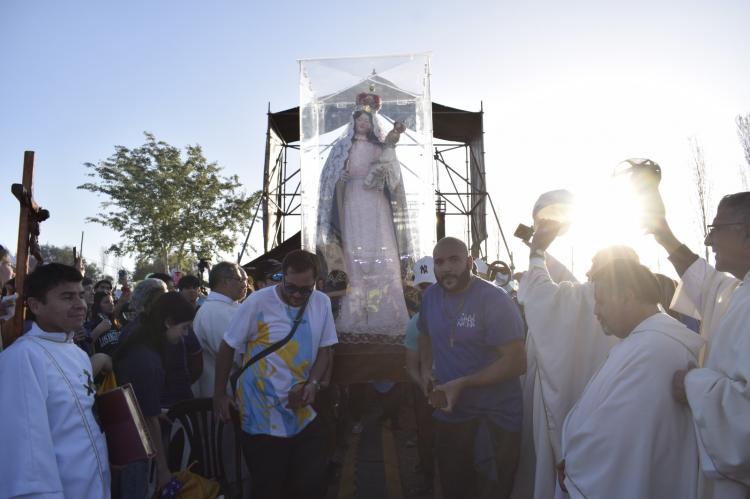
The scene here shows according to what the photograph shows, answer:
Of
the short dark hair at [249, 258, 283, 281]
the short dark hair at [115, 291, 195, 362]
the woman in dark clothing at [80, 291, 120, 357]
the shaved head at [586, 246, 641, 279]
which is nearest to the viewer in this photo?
the shaved head at [586, 246, 641, 279]

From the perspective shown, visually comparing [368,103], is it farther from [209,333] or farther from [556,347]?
[556,347]

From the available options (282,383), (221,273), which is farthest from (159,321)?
(221,273)

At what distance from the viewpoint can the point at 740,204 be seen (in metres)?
2.28

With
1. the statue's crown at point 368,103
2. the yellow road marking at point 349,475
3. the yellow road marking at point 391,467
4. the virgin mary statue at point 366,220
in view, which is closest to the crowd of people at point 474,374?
the virgin mary statue at point 366,220

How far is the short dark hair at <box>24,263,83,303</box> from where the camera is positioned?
246 cm

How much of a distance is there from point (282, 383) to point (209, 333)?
139cm

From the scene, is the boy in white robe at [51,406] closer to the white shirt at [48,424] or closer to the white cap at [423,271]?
the white shirt at [48,424]

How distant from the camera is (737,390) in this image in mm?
1911

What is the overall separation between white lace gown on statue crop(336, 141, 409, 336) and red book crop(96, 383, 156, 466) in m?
2.59

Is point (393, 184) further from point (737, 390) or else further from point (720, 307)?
point (737, 390)

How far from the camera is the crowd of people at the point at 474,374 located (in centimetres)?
211

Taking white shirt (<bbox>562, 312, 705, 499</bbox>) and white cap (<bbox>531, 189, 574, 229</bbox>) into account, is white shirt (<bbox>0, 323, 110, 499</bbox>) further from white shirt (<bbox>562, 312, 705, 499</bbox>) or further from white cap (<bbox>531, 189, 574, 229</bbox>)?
white cap (<bbox>531, 189, 574, 229</bbox>)

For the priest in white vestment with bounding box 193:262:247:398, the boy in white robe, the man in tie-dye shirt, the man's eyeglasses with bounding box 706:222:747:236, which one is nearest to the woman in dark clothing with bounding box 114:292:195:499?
the man in tie-dye shirt

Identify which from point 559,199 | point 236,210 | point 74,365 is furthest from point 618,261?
point 236,210
